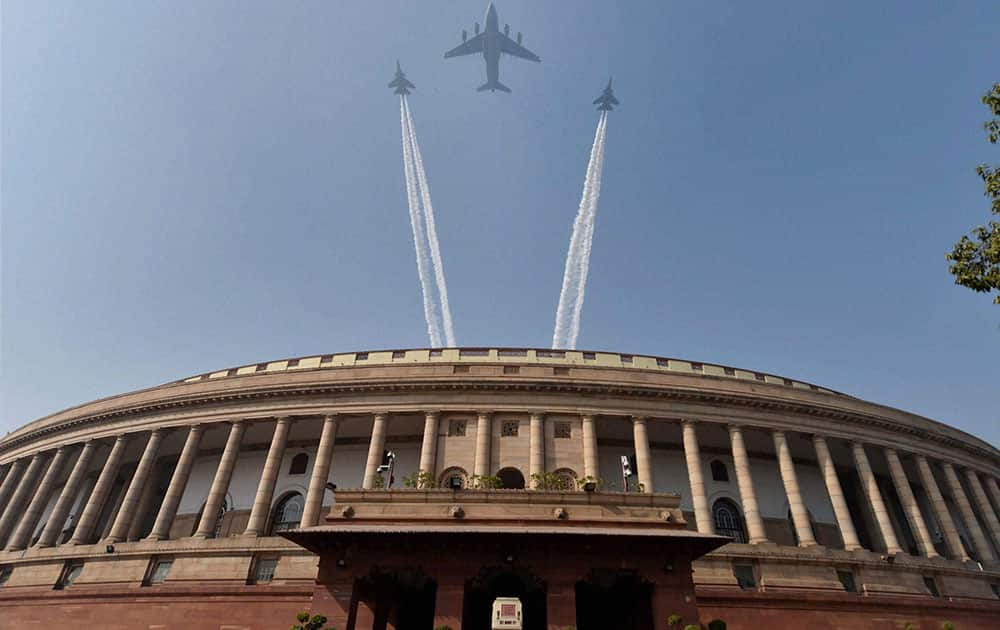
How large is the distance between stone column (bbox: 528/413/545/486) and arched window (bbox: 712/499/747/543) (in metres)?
12.7

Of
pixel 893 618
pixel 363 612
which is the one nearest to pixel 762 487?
pixel 893 618

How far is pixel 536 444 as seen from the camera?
34.4 metres

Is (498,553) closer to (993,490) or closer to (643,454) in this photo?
(643,454)

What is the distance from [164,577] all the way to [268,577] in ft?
22.7

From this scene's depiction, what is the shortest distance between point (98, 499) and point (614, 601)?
121 ft

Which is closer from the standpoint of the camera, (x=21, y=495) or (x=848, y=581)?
(x=848, y=581)

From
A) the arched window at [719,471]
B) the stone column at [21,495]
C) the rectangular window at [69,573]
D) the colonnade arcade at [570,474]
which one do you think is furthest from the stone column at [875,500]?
the stone column at [21,495]

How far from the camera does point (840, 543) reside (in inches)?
1486

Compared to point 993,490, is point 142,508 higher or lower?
lower

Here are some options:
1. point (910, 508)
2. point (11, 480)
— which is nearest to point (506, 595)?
point (910, 508)

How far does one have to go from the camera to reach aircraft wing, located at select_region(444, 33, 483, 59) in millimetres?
105688

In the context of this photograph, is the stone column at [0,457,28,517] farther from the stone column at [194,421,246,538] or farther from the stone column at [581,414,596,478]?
the stone column at [581,414,596,478]

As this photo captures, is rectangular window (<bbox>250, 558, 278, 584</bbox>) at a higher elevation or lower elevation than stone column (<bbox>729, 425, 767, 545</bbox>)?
lower

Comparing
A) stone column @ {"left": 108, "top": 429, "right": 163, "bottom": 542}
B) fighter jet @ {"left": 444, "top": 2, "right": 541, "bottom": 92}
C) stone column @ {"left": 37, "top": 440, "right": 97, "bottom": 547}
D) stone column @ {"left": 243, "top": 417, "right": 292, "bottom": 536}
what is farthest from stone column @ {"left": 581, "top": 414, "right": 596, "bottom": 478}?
fighter jet @ {"left": 444, "top": 2, "right": 541, "bottom": 92}
